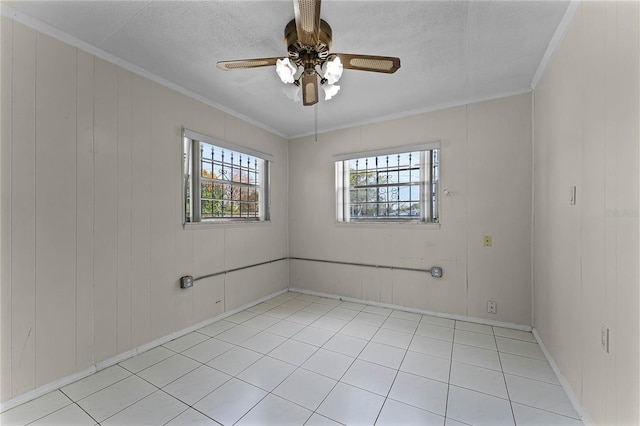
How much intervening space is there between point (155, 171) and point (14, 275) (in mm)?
1254

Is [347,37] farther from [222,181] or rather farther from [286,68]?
[222,181]

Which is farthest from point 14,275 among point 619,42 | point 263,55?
point 619,42

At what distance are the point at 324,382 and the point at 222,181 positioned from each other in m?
2.53

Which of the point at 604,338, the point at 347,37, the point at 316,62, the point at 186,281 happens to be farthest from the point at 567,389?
the point at 186,281

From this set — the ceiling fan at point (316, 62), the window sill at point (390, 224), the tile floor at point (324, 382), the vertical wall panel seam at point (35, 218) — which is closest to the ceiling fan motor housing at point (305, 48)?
the ceiling fan at point (316, 62)

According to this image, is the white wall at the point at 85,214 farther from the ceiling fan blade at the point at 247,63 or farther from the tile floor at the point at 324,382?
the ceiling fan blade at the point at 247,63

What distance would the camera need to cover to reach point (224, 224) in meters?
3.36

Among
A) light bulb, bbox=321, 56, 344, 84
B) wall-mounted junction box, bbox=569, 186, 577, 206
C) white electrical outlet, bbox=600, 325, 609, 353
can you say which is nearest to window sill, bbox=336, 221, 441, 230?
wall-mounted junction box, bbox=569, 186, 577, 206

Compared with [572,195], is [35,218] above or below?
below

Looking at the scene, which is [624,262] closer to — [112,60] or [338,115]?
[338,115]

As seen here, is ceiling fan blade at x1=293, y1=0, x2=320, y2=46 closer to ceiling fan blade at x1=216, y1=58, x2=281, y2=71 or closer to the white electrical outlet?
ceiling fan blade at x1=216, y1=58, x2=281, y2=71

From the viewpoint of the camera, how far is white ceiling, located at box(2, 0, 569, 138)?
176 cm

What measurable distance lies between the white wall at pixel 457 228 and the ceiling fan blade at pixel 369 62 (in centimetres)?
192

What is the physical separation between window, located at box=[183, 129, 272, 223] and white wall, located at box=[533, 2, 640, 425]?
3.29 meters
